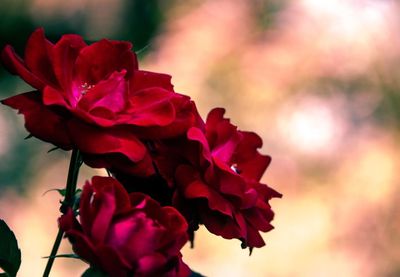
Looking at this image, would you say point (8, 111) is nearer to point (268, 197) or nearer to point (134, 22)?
point (134, 22)

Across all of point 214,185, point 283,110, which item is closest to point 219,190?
point 214,185

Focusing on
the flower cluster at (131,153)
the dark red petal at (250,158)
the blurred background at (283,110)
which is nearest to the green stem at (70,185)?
the flower cluster at (131,153)

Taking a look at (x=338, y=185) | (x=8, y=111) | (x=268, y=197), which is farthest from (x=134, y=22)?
(x=268, y=197)

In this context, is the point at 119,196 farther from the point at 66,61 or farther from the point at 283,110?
the point at 283,110

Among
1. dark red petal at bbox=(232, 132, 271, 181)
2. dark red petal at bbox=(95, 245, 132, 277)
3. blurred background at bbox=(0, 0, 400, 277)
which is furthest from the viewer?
blurred background at bbox=(0, 0, 400, 277)

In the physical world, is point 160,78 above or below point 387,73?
below

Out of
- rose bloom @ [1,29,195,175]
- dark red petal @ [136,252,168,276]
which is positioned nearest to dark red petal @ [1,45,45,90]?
rose bloom @ [1,29,195,175]

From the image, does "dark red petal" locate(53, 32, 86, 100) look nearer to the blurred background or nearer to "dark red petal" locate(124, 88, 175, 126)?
"dark red petal" locate(124, 88, 175, 126)
